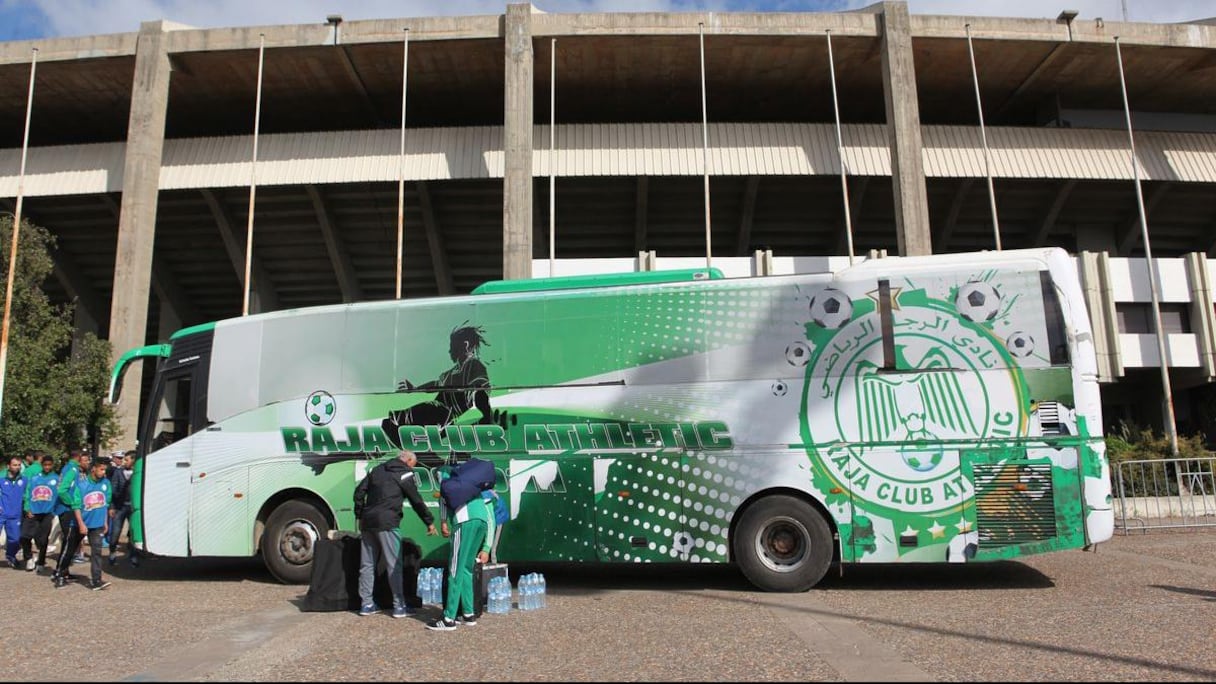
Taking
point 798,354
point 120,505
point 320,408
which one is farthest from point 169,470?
point 798,354

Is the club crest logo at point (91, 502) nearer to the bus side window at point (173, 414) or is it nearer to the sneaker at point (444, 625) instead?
the bus side window at point (173, 414)

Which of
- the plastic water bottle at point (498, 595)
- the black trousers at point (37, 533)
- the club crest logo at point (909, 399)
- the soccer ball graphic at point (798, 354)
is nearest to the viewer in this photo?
the plastic water bottle at point (498, 595)

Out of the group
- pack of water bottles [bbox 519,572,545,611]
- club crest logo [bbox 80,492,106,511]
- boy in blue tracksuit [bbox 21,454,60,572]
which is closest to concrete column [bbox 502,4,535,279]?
boy in blue tracksuit [bbox 21,454,60,572]

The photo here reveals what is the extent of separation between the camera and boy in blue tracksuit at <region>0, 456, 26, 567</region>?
11672mm

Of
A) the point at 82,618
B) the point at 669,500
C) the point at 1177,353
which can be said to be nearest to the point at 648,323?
the point at 669,500

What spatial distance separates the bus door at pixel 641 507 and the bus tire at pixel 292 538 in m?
3.60

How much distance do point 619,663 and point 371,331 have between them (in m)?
5.64

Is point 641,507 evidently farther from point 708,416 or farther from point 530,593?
point 530,593

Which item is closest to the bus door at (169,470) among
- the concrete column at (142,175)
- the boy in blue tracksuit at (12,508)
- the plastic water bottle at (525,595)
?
the boy in blue tracksuit at (12,508)

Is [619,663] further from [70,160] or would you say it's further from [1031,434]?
[70,160]

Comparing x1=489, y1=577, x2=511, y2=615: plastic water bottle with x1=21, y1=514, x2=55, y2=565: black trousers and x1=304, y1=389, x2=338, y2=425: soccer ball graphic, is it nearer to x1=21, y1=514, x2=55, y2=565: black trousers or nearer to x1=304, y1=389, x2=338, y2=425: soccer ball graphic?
x1=304, y1=389, x2=338, y2=425: soccer ball graphic

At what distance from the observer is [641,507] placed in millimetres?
8523

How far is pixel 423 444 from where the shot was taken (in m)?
8.97

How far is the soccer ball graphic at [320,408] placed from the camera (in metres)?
9.20
